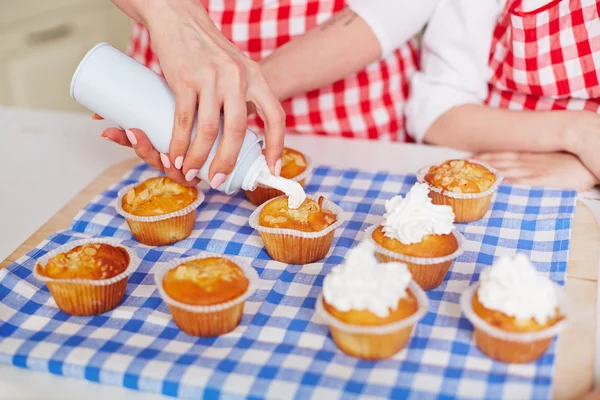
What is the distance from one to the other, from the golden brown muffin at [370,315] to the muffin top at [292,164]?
55cm

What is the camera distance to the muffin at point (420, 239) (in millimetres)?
1297

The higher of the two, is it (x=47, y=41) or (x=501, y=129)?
(x=501, y=129)

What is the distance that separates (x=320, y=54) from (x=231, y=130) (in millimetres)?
677

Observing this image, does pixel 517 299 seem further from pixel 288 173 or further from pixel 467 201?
pixel 288 173

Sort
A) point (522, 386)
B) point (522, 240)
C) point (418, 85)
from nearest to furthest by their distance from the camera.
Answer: point (522, 386)
point (522, 240)
point (418, 85)

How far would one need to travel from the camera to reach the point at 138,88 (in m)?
1.29

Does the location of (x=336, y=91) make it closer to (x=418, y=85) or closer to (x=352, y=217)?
(x=418, y=85)

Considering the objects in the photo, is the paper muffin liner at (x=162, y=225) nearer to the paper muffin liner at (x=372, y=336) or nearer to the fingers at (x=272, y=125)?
the fingers at (x=272, y=125)

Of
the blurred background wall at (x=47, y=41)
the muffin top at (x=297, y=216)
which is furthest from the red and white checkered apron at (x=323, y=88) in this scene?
the blurred background wall at (x=47, y=41)

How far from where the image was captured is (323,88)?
2.03 m

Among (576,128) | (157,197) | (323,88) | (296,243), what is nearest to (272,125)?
(296,243)

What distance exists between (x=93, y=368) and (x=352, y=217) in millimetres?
689

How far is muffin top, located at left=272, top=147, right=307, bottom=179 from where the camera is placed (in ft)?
5.39

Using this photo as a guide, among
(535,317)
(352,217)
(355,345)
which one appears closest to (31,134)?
(352,217)
